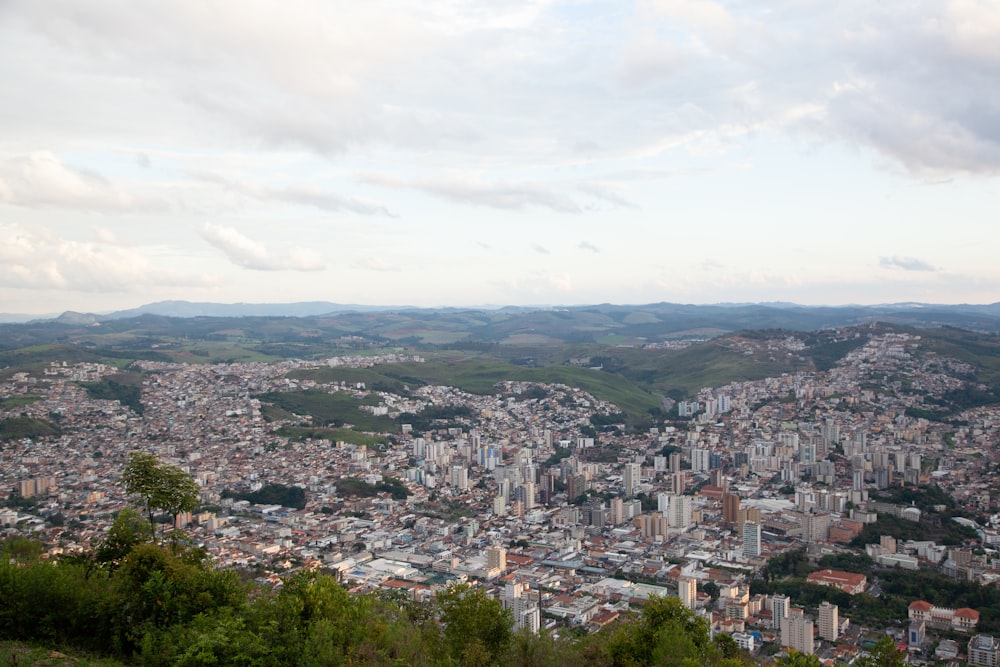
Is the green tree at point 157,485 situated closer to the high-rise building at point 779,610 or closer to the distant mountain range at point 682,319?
the high-rise building at point 779,610

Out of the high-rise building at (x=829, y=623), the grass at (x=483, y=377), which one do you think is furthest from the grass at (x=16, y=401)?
the high-rise building at (x=829, y=623)

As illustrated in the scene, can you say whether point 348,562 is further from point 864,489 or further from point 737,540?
point 864,489

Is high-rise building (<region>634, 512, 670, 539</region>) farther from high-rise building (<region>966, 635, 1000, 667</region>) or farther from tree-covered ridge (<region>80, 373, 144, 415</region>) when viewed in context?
tree-covered ridge (<region>80, 373, 144, 415</region>)

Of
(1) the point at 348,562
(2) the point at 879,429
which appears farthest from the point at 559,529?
(2) the point at 879,429

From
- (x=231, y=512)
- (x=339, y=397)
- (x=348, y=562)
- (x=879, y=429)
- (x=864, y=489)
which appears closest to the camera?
(x=348, y=562)

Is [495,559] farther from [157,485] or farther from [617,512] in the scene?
[157,485]

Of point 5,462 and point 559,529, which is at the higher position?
point 5,462

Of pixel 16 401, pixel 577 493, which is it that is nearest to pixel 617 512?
pixel 577 493

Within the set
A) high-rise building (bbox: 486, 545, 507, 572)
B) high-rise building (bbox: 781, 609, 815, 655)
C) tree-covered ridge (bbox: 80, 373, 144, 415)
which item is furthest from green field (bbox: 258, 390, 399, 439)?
high-rise building (bbox: 781, 609, 815, 655)
